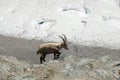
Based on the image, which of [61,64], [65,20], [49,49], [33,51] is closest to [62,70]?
[61,64]

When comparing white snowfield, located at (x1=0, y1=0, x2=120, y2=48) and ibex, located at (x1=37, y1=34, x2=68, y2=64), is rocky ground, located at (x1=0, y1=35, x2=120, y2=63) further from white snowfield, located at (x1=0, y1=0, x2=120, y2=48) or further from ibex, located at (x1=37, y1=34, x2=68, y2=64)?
white snowfield, located at (x1=0, y1=0, x2=120, y2=48)

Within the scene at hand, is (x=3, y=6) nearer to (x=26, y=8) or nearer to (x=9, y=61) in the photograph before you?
(x=26, y=8)

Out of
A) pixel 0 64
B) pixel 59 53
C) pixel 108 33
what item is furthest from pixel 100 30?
pixel 0 64

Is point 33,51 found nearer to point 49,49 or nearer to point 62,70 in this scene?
point 49,49

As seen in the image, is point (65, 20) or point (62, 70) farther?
point (65, 20)

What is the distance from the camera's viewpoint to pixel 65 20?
768 inches

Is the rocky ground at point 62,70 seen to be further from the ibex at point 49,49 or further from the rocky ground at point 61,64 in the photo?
the ibex at point 49,49

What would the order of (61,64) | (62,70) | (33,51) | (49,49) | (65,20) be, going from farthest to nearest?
(65,20) < (33,51) < (49,49) < (61,64) < (62,70)

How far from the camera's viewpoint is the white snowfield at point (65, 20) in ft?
60.4

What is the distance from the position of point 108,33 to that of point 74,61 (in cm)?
427

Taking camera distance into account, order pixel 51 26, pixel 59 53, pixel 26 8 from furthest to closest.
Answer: pixel 26 8 → pixel 51 26 → pixel 59 53

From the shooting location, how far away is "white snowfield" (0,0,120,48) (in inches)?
725

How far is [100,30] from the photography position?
18.8 m

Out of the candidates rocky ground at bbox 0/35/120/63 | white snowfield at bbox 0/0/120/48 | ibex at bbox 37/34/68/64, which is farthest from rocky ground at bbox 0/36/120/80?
white snowfield at bbox 0/0/120/48
